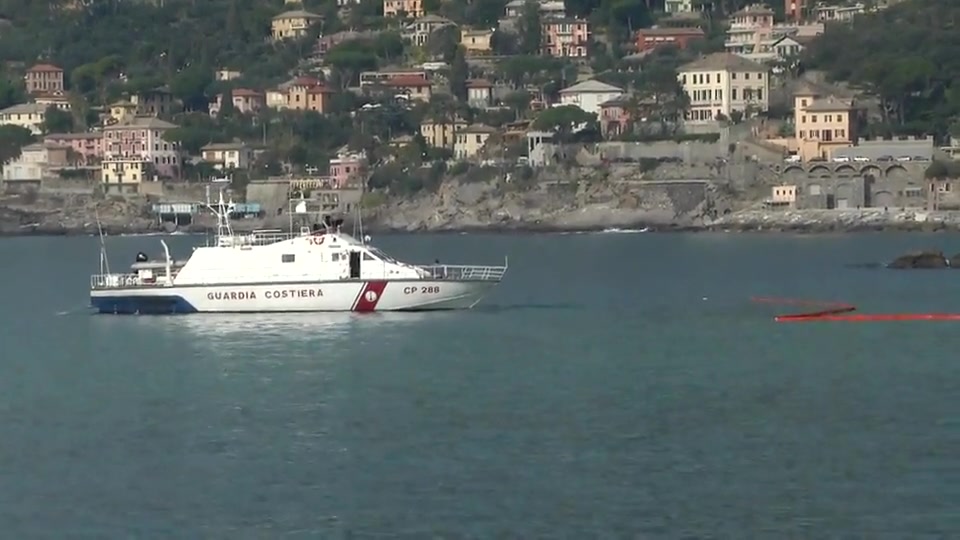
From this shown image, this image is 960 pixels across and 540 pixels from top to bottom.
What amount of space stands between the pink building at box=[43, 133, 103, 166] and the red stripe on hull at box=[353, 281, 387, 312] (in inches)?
3415

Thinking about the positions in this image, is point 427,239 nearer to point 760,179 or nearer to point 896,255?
point 760,179

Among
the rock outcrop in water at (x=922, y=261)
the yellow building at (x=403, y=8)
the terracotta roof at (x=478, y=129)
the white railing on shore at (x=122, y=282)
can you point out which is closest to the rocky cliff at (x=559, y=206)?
the terracotta roof at (x=478, y=129)

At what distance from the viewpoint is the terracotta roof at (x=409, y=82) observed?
14312 cm

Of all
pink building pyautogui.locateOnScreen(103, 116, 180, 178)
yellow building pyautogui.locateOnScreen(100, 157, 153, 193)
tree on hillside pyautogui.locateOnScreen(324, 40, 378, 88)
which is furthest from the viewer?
tree on hillside pyautogui.locateOnScreen(324, 40, 378, 88)

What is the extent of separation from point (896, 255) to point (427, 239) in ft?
101

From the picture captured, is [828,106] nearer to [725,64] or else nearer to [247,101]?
[725,64]

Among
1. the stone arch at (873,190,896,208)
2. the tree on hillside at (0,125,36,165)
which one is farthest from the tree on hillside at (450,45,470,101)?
the stone arch at (873,190,896,208)

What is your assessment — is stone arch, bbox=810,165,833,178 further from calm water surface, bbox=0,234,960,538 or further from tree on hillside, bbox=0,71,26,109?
tree on hillside, bbox=0,71,26,109

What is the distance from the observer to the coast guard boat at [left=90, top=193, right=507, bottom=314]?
5509 centimetres

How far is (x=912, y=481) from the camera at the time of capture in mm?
31469

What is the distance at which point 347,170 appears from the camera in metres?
130

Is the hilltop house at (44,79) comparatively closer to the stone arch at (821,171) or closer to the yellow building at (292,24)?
the yellow building at (292,24)

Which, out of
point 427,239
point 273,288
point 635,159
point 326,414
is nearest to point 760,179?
point 635,159

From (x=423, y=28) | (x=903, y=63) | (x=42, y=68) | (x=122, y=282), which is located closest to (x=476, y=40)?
(x=423, y=28)
